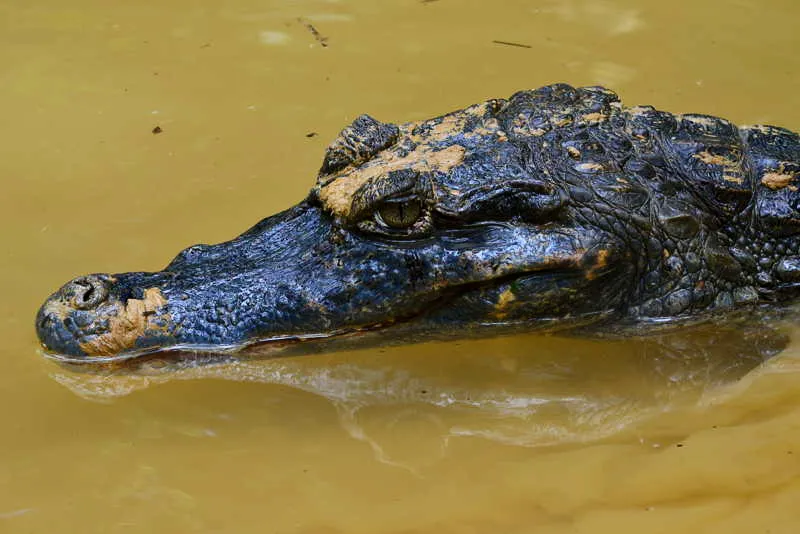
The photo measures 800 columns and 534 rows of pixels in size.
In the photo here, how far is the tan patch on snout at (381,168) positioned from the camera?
401cm

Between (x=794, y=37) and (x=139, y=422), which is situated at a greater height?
(x=794, y=37)

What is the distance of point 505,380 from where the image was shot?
4109mm

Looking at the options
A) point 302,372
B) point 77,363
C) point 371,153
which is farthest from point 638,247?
point 77,363

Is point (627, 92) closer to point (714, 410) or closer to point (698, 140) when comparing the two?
point (698, 140)

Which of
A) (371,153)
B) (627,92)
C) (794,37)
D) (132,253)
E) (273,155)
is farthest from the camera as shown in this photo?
(794,37)

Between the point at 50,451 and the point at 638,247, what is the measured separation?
8.20ft

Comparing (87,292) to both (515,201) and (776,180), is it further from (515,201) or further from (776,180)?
(776,180)

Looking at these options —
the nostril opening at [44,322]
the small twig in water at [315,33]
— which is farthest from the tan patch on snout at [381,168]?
the small twig in water at [315,33]

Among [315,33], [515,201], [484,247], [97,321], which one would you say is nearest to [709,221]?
[515,201]

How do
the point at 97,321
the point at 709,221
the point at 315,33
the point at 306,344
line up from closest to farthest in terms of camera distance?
the point at 97,321, the point at 306,344, the point at 709,221, the point at 315,33

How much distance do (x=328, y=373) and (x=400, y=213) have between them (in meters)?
0.78

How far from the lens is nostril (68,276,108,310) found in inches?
153

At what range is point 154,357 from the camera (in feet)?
13.0

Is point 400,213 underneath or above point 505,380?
above
